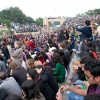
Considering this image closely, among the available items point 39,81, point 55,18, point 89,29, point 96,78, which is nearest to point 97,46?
point 89,29

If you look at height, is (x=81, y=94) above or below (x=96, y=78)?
below

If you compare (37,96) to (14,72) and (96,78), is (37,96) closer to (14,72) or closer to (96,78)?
(96,78)

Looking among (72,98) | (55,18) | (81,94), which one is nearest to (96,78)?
(81,94)

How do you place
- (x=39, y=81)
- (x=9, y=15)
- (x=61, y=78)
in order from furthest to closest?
1. (x=9, y=15)
2. (x=61, y=78)
3. (x=39, y=81)

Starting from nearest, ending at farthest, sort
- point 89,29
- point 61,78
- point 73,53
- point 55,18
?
point 61,78, point 89,29, point 73,53, point 55,18

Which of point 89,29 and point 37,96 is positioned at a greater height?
point 89,29

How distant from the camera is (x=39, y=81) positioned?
4.34 m

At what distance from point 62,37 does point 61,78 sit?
4.92 metres

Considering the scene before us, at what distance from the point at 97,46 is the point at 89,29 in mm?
2729

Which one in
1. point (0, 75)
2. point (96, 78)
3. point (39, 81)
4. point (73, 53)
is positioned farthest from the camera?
point (73, 53)

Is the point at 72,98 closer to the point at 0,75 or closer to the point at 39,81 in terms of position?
the point at 39,81

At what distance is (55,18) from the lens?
77.9 m

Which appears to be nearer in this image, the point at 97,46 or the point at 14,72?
the point at 14,72

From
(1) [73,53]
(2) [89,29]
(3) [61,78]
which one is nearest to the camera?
(3) [61,78]
